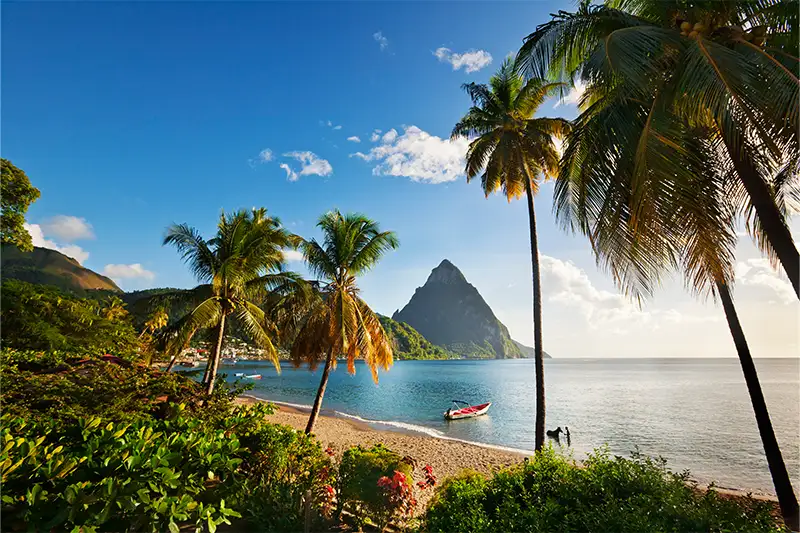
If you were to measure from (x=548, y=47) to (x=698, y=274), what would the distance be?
15.8ft

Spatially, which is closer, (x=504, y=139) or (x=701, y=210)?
(x=701, y=210)

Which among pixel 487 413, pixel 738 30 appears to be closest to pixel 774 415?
pixel 487 413

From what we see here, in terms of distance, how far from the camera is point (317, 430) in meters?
20.6

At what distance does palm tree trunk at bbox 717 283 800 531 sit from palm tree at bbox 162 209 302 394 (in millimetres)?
12033

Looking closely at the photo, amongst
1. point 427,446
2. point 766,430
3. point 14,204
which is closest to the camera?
point 766,430

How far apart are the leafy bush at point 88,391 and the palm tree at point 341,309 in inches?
183

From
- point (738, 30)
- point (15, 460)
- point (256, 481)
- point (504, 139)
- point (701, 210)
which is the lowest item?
point (256, 481)

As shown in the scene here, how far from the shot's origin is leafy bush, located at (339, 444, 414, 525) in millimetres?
5270

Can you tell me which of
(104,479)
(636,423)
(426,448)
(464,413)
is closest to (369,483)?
(104,479)

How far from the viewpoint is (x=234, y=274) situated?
480 inches

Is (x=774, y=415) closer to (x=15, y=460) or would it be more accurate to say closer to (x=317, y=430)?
(x=317, y=430)

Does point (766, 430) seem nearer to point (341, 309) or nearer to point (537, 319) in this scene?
point (537, 319)

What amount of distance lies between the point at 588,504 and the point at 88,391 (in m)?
7.42

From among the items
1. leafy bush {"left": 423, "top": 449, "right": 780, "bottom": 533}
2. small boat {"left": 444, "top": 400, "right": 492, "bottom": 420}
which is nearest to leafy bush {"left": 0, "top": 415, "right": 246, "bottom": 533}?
leafy bush {"left": 423, "top": 449, "right": 780, "bottom": 533}
